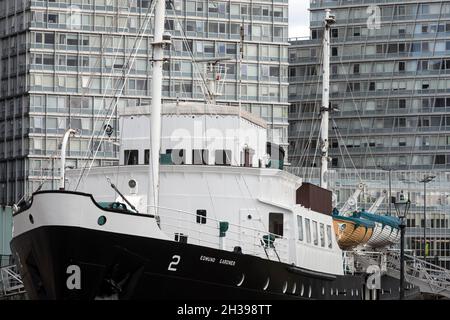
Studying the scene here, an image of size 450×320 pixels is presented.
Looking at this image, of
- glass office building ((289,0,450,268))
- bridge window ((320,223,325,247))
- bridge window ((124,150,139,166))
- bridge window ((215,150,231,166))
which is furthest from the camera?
glass office building ((289,0,450,268))

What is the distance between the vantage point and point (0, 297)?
190 feet

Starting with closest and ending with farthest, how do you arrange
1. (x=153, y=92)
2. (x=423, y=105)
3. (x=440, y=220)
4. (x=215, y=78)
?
1. (x=153, y=92)
2. (x=215, y=78)
3. (x=440, y=220)
4. (x=423, y=105)

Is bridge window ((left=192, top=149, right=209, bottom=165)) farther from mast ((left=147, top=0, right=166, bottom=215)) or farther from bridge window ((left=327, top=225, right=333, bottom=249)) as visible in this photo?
bridge window ((left=327, top=225, right=333, bottom=249))

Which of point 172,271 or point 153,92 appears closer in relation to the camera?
point 172,271

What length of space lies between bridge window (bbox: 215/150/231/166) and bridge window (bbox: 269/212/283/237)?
2.52 meters

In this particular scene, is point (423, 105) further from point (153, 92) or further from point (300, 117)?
Result: point (153, 92)

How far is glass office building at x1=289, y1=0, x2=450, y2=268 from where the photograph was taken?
538ft

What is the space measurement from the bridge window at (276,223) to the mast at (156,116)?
5.31 meters

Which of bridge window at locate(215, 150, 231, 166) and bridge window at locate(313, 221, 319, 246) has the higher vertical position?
bridge window at locate(215, 150, 231, 166)

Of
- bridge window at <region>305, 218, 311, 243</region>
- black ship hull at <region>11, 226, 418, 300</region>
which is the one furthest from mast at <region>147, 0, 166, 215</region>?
bridge window at <region>305, 218, 311, 243</region>

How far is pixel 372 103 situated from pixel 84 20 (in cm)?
4571

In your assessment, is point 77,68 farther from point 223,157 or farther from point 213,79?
point 223,157

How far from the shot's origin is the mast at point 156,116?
3809cm

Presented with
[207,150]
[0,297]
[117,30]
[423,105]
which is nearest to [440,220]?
[423,105]
